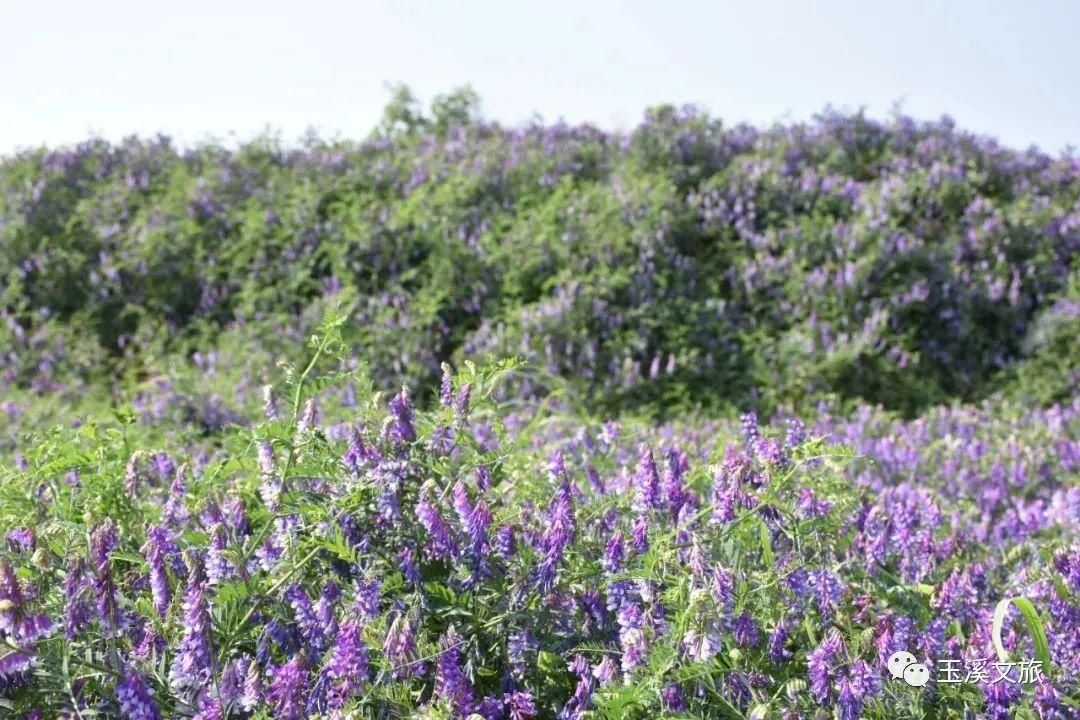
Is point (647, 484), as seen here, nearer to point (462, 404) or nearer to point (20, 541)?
point (462, 404)

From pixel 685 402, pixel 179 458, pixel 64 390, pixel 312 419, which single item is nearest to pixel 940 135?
pixel 685 402

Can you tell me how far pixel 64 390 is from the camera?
6660mm

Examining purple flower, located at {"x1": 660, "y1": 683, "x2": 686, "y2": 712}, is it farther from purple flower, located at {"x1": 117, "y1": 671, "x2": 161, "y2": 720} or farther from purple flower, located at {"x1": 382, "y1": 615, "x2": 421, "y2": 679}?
purple flower, located at {"x1": 117, "y1": 671, "x2": 161, "y2": 720}

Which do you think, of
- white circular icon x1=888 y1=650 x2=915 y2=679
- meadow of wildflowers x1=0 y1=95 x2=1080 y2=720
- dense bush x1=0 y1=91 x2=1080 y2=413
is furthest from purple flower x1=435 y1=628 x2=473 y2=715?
dense bush x1=0 y1=91 x2=1080 y2=413

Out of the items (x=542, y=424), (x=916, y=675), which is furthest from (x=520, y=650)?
(x=542, y=424)

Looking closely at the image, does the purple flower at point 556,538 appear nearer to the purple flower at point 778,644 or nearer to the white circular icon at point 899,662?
the purple flower at point 778,644

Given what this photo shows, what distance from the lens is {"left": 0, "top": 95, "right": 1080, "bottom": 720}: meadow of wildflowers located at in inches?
66.7

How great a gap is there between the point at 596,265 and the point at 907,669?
16.9 ft

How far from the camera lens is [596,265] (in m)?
6.80

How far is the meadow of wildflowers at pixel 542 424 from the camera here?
1.69 metres

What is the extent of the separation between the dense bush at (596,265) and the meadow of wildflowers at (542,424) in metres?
0.03

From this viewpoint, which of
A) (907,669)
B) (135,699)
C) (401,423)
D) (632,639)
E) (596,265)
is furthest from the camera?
(596,265)

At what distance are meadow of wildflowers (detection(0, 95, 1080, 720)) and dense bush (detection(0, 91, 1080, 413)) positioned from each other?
0.03m

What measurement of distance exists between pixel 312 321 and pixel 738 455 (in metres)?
4.82
